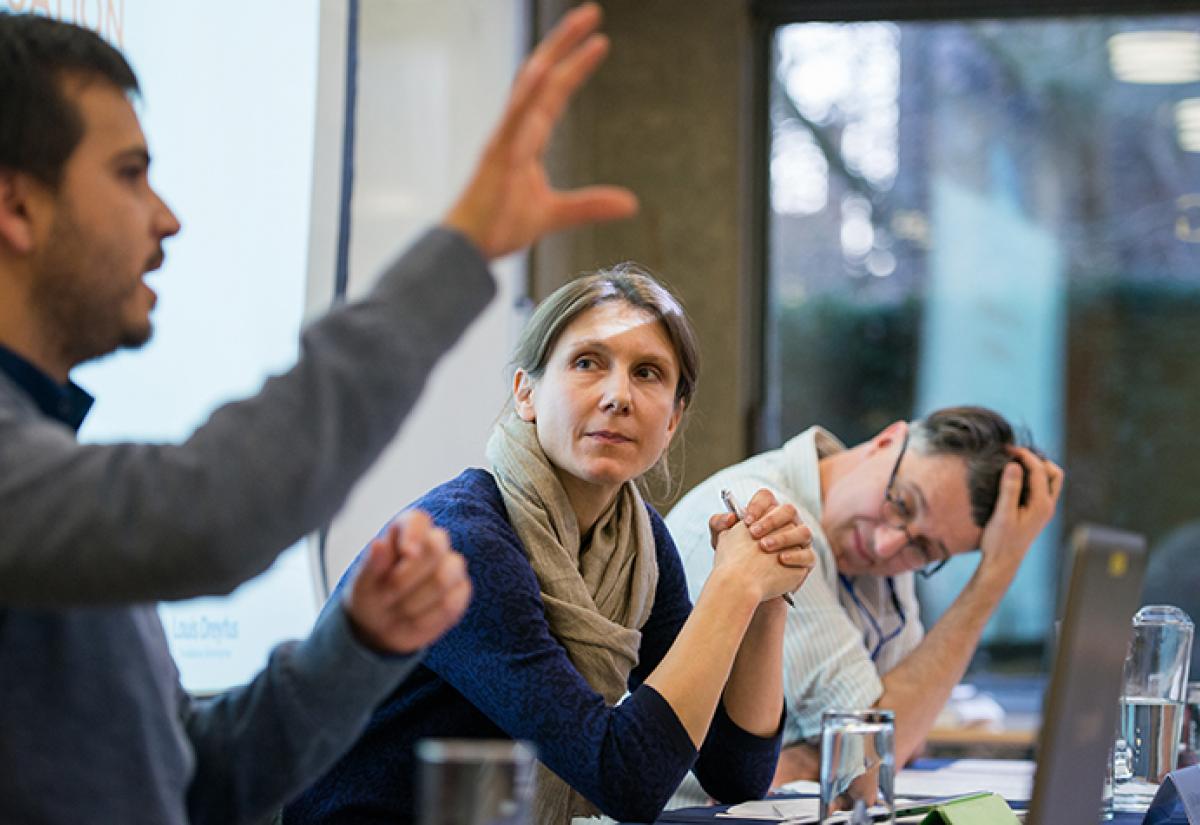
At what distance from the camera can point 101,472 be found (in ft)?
2.73

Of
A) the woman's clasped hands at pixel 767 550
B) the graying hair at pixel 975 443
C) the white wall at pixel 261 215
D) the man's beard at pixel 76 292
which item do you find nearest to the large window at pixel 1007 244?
the white wall at pixel 261 215

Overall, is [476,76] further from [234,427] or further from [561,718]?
[234,427]

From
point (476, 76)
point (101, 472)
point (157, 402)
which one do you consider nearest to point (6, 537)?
point (101, 472)

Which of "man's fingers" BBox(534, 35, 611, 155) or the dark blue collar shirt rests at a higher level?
"man's fingers" BBox(534, 35, 611, 155)

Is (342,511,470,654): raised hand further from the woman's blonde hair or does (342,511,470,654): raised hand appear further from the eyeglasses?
the eyeglasses

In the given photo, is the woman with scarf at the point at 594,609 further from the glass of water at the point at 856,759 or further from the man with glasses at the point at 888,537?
the man with glasses at the point at 888,537

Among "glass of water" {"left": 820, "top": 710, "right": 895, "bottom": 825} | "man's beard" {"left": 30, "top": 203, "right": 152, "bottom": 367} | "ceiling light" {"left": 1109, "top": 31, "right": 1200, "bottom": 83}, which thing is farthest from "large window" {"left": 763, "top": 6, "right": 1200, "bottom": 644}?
"man's beard" {"left": 30, "top": 203, "right": 152, "bottom": 367}

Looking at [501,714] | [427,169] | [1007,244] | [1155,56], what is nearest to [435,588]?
A: [501,714]

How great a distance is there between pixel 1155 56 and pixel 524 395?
3.37 meters

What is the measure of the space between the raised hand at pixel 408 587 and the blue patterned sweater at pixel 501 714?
0.55m

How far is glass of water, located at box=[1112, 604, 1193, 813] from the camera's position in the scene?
1.98m

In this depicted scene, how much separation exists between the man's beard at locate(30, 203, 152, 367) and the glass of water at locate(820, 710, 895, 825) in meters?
0.70

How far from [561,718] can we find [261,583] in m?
1.23

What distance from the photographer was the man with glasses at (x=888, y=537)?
2.43 meters
